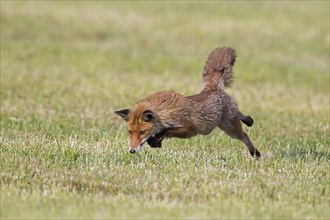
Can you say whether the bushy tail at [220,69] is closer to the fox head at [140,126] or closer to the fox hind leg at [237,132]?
the fox hind leg at [237,132]

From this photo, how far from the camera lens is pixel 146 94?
54.2 ft

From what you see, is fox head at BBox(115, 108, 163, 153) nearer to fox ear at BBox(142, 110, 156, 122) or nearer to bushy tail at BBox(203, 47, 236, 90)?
fox ear at BBox(142, 110, 156, 122)

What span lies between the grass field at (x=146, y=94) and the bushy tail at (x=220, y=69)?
2.99ft

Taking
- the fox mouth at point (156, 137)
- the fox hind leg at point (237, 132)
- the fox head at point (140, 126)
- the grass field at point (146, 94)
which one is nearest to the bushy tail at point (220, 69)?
the fox hind leg at point (237, 132)

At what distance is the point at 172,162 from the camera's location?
9.07 metres

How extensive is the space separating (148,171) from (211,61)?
2.93m

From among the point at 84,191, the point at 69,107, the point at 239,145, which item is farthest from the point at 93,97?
the point at 84,191

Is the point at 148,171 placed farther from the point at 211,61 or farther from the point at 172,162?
the point at 211,61

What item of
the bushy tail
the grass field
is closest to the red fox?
the bushy tail

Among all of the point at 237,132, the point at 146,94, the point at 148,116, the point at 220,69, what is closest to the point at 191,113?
the point at 148,116

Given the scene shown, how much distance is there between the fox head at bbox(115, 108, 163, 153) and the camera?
9.12 metres

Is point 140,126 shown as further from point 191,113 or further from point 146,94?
point 146,94

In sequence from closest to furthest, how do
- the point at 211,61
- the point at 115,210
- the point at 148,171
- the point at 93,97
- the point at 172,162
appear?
the point at 115,210 → the point at 148,171 → the point at 172,162 → the point at 211,61 → the point at 93,97

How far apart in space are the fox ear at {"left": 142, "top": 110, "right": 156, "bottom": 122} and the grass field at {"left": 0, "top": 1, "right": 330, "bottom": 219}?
46cm
